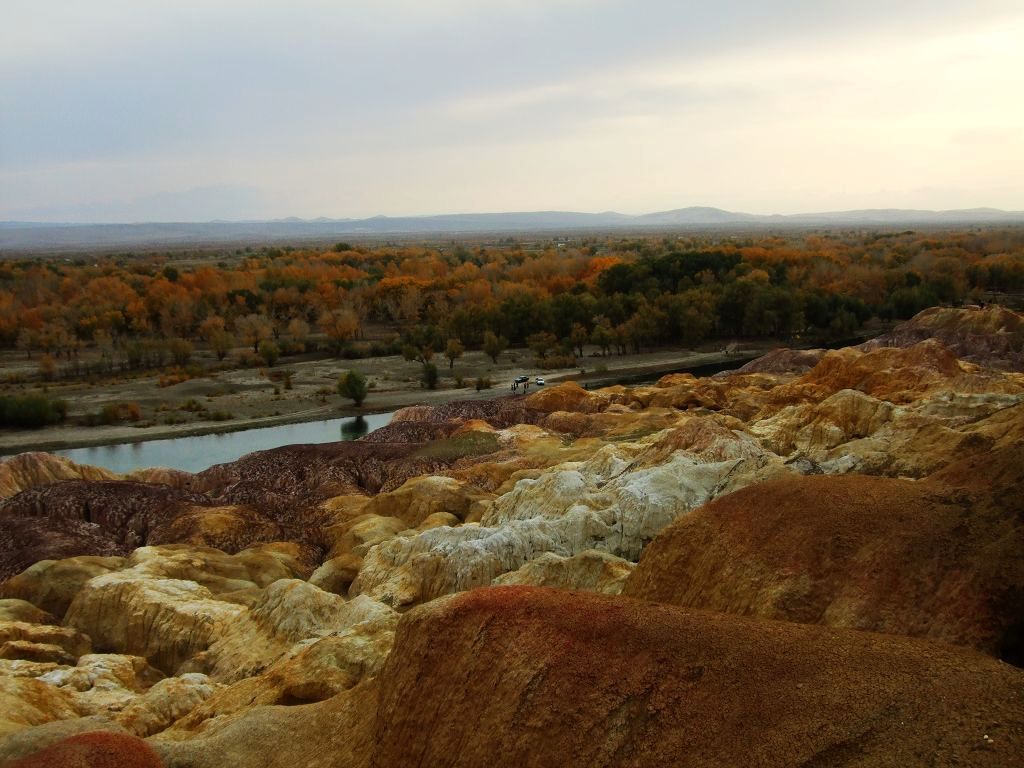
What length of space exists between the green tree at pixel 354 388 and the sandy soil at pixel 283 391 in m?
0.72

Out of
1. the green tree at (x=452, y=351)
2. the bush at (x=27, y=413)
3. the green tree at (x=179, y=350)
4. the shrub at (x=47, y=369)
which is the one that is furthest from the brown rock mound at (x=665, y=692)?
the green tree at (x=179, y=350)

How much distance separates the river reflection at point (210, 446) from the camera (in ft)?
187

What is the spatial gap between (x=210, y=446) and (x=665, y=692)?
54.9 metres

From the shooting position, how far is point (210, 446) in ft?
200

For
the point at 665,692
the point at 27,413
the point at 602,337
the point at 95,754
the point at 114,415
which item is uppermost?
the point at 665,692

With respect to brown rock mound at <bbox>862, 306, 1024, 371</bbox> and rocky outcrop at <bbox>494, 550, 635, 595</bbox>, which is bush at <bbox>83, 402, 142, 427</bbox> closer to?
rocky outcrop at <bbox>494, 550, 635, 595</bbox>

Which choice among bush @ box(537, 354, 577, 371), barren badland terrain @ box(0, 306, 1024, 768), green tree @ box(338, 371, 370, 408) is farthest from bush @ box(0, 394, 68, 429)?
bush @ box(537, 354, 577, 371)

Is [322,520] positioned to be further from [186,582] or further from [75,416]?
[75,416]

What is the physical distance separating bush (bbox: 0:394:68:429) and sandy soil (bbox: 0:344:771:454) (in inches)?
39.2

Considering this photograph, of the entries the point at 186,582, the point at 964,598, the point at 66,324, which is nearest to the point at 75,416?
the point at 66,324

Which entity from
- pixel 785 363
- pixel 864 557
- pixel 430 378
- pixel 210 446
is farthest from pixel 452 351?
pixel 864 557

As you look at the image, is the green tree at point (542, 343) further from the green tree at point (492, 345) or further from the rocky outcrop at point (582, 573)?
the rocky outcrop at point (582, 573)

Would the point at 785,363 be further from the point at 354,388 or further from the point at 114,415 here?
the point at 114,415

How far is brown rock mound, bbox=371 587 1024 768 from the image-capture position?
9734 millimetres
